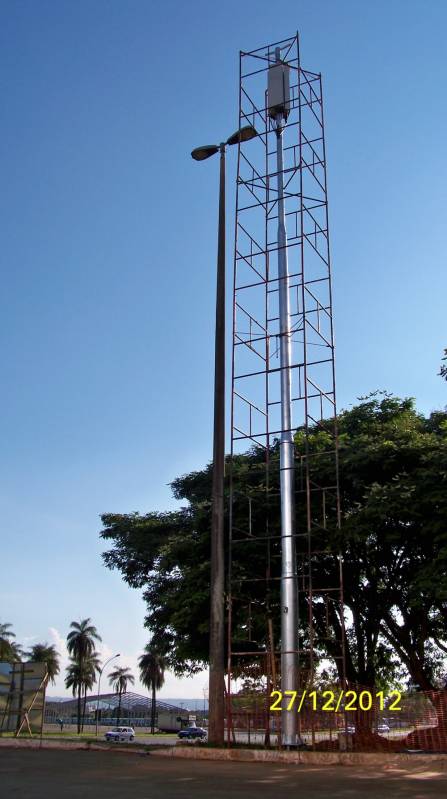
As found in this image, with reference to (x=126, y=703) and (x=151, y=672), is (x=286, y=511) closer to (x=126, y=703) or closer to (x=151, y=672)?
(x=151, y=672)

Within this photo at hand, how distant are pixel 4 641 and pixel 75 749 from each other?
82.4 m

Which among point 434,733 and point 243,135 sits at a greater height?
point 243,135

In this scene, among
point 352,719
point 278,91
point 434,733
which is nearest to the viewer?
point 352,719

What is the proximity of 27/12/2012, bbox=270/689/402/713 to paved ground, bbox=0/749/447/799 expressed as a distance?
7.03ft

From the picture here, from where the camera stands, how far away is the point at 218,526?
63.3 ft

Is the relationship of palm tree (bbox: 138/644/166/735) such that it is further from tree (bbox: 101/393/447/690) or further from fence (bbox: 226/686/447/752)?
fence (bbox: 226/686/447/752)

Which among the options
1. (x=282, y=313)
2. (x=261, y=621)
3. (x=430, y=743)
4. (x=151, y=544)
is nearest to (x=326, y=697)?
(x=430, y=743)

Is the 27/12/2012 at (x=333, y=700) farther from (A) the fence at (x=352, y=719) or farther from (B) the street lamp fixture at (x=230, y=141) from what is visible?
(B) the street lamp fixture at (x=230, y=141)

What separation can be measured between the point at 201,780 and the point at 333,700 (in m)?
5.81

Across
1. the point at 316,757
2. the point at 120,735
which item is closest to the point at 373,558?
the point at 316,757

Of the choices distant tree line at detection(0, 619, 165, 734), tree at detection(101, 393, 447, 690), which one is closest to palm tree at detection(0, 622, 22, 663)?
distant tree line at detection(0, 619, 165, 734)

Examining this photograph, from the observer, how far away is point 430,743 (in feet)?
58.8

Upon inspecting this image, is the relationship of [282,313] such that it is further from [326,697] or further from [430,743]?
[430,743]

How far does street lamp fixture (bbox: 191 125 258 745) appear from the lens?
707 inches
